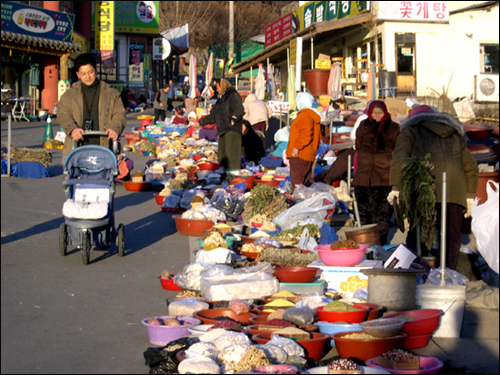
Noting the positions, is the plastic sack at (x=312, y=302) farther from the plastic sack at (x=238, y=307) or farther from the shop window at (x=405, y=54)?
the shop window at (x=405, y=54)

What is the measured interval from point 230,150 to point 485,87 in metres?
14.2

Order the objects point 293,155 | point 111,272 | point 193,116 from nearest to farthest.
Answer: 1. point 111,272
2. point 293,155
3. point 193,116

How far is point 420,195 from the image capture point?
5938 millimetres

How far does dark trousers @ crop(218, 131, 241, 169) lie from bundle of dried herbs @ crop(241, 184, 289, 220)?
360cm

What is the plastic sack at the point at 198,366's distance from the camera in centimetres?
350

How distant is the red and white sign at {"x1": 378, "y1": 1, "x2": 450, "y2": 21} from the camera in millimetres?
23656

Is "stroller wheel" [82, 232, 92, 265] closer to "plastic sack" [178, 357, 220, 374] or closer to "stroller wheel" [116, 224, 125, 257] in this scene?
"stroller wheel" [116, 224, 125, 257]

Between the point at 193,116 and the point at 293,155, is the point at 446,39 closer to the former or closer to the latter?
the point at 193,116

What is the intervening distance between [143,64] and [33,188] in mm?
34619

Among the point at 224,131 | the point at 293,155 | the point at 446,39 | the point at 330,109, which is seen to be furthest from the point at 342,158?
the point at 446,39

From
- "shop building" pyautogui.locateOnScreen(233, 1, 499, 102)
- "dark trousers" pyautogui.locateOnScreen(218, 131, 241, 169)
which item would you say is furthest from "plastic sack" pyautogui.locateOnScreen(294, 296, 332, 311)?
"shop building" pyautogui.locateOnScreen(233, 1, 499, 102)

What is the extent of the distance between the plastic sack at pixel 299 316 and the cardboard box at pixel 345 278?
1133mm

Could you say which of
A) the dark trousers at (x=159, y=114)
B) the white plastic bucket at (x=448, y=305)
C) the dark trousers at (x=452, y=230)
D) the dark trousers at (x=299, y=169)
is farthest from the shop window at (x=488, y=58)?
the white plastic bucket at (x=448, y=305)

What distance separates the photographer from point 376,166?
7.76 metres
